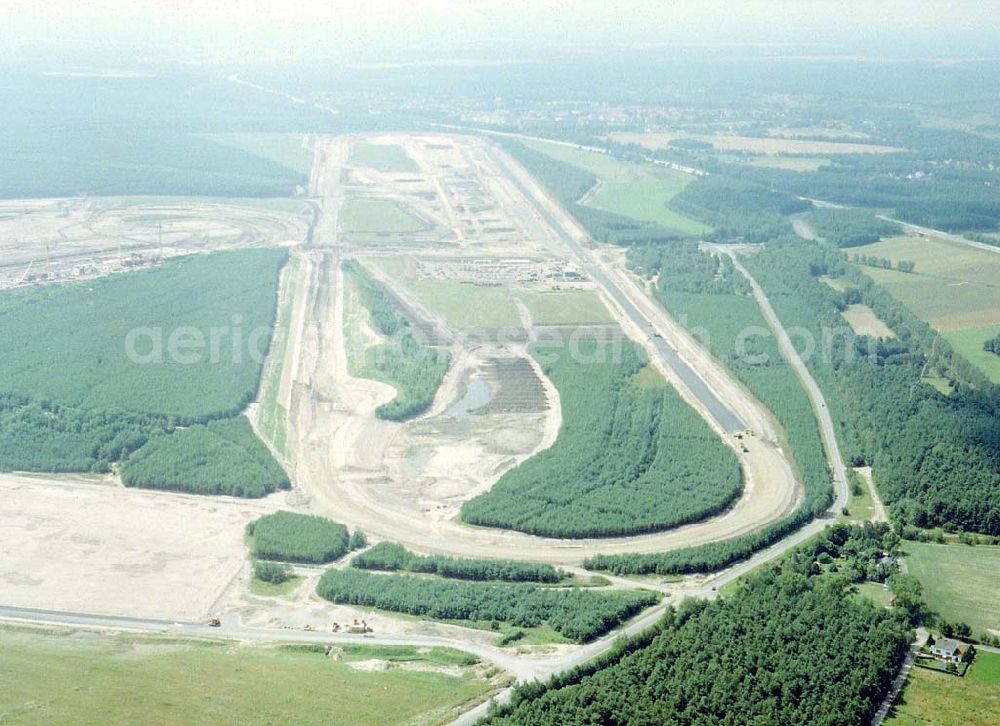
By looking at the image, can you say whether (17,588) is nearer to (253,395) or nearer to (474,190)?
(253,395)

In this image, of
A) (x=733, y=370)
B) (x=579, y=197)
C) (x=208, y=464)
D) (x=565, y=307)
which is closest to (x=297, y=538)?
(x=208, y=464)

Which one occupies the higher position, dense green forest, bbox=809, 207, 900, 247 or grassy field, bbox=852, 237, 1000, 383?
dense green forest, bbox=809, 207, 900, 247

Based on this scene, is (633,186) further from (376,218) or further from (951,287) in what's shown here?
(951,287)

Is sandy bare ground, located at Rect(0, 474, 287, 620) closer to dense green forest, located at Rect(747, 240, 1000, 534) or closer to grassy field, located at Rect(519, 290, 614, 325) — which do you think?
dense green forest, located at Rect(747, 240, 1000, 534)

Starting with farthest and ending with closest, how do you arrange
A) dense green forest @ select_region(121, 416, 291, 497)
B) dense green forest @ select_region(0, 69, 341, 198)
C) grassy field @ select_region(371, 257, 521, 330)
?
dense green forest @ select_region(0, 69, 341, 198)
grassy field @ select_region(371, 257, 521, 330)
dense green forest @ select_region(121, 416, 291, 497)

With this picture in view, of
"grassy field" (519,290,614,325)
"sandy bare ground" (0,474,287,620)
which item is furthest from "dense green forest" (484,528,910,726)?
"grassy field" (519,290,614,325)

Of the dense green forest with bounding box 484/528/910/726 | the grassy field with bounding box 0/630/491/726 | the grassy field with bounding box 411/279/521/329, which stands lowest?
the grassy field with bounding box 0/630/491/726
